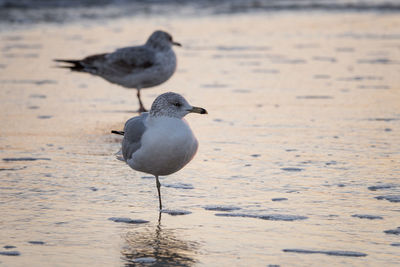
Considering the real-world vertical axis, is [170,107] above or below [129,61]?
below

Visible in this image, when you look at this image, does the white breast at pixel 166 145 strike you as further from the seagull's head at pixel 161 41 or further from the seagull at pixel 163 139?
the seagull's head at pixel 161 41

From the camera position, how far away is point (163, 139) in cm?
513

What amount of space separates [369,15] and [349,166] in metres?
16.4

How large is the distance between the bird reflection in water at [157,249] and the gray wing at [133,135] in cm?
77

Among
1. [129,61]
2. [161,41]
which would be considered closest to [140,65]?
[129,61]

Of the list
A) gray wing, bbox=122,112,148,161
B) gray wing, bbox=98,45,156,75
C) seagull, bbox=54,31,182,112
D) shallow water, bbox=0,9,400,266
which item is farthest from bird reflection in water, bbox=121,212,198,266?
gray wing, bbox=98,45,156,75

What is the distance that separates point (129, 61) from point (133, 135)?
4.55m

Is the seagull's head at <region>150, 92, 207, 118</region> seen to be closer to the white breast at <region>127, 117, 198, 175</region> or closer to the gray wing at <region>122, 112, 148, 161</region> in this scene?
the white breast at <region>127, 117, 198, 175</region>

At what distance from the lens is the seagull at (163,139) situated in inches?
202

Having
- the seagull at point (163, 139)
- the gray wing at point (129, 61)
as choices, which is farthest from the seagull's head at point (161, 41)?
the seagull at point (163, 139)

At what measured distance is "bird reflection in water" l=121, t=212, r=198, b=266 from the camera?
14.0ft

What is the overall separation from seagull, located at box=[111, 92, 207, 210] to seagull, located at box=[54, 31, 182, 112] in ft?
13.6

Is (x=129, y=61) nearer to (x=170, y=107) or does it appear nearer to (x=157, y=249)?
(x=170, y=107)

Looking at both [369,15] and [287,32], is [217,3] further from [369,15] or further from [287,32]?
[287,32]
